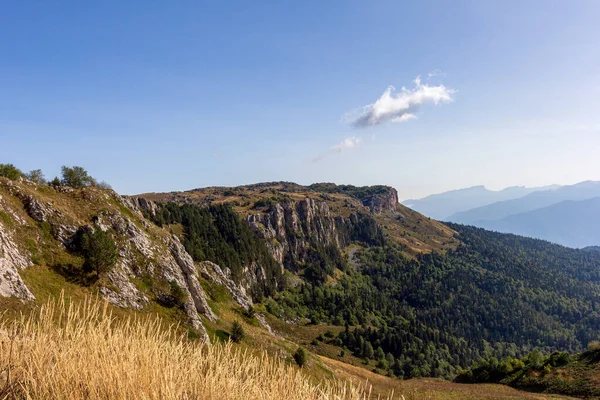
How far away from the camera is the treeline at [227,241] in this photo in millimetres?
120750

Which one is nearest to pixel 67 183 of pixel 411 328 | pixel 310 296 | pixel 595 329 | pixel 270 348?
pixel 270 348

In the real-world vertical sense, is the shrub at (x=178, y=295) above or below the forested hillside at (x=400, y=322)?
above

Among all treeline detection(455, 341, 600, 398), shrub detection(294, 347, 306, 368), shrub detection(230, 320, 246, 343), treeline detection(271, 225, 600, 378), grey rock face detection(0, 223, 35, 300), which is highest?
grey rock face detection(0, 223, 35, 300)

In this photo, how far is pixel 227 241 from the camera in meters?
143

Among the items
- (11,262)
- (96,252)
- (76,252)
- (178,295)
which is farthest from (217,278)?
(11,262)

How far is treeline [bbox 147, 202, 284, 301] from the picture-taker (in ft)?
396

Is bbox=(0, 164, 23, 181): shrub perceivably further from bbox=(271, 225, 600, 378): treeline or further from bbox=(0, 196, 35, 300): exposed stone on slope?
bbox=(271, 225, 600, 378): treeline

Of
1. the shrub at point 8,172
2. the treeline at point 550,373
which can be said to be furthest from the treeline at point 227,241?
the treeline at point 550,373

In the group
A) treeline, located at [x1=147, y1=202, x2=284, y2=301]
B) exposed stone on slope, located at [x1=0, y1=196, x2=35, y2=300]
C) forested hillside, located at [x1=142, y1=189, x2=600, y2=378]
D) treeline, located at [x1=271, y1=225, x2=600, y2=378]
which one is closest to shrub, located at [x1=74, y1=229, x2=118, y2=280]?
exposed stone on slope, located at [x1=0, y1=196, x2=35, y2=300]

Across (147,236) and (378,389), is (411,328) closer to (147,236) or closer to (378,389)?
(378,389)

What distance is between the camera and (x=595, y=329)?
191500mm

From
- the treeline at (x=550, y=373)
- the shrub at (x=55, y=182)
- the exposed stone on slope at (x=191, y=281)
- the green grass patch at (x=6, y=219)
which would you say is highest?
the shrub at (x=55, y=182)

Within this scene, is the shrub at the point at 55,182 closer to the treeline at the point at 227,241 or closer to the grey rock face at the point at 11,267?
the grey rock face at the point at 11,267

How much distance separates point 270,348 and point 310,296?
11656 centimetres
